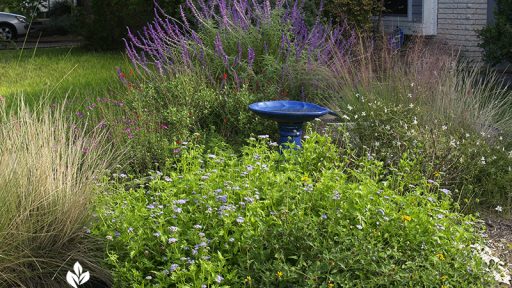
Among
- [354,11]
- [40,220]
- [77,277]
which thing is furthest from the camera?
[354,11]

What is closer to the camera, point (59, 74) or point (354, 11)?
point (354, 11)

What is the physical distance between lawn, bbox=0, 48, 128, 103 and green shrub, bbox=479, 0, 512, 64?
5199 mm

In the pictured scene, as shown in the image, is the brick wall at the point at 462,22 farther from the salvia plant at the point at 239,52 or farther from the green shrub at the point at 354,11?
the salvia plant at the point at 239,52

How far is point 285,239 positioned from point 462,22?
33.8 feet

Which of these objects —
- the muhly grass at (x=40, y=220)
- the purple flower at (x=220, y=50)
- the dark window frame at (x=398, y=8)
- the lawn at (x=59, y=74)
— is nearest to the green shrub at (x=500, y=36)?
the dark window frame at (x=398, y=8)

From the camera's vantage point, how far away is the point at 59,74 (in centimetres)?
1261

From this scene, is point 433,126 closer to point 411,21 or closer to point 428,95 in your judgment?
point 428,95

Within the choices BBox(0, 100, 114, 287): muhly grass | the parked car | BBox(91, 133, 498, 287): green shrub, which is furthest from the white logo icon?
the parked car

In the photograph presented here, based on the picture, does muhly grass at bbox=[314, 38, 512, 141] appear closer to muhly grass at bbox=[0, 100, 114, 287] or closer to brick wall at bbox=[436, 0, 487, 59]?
muhly grass at bbox=[0, 100, 114, 287]

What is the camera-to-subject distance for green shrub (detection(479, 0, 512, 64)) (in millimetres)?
10453

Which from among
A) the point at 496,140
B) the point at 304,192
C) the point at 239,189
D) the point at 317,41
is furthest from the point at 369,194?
the point at 317,41

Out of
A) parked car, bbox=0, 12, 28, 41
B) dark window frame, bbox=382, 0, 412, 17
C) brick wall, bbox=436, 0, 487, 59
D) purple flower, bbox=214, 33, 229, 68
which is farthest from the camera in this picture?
parked car, bbox=0, 12, 28, 41

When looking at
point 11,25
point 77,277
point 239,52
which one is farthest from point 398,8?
point 11,25

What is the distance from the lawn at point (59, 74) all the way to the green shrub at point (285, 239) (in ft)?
15.0
